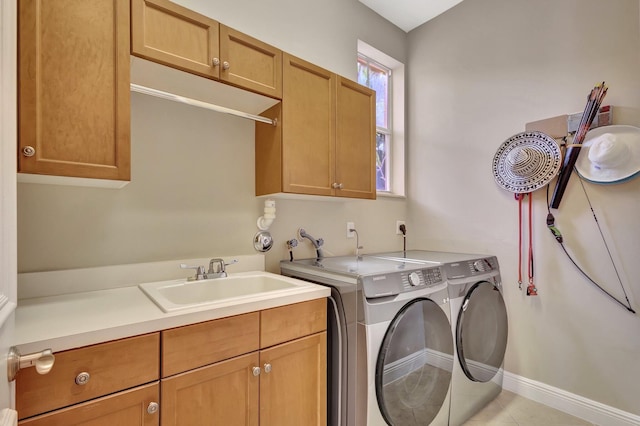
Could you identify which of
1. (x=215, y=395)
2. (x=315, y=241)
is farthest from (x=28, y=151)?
(x=315, y=241)

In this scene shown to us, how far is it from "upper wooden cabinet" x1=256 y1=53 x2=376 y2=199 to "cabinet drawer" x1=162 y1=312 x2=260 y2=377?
0.77 m

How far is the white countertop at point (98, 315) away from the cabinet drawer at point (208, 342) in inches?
1.3

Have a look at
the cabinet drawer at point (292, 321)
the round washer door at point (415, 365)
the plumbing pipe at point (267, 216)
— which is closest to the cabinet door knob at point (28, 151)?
the cabinet drawer at point (292, 321)

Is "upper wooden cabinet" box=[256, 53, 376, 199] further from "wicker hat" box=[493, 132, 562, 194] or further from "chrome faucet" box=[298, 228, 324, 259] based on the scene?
"wicker hat" box=[493, 132, 562, 194]

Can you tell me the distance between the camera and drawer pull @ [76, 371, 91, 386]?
90 centimetres

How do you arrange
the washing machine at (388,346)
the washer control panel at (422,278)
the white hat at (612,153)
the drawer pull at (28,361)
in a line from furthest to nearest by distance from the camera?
the white hat at (612,153), the washer control panel at (422,278), the washing machine at (388,346), the drawer pull at (28,361)

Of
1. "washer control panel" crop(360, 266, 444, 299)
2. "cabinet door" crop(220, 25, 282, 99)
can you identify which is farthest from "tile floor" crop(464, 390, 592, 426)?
"cabinet door" crop(220, 25, 282, 99)

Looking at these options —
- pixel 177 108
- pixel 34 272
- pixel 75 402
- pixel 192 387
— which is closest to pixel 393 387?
pixel 192 387

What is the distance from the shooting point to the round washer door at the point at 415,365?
1.44 m

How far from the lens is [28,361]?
2.54ft

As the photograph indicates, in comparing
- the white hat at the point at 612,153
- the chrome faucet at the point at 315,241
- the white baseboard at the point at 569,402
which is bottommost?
the white baseboard at the point at 569,402

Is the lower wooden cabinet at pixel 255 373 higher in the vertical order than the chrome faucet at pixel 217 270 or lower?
lower

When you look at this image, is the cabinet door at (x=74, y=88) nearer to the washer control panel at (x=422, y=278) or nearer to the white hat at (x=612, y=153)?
the washer control panel at (x=422, y=278)

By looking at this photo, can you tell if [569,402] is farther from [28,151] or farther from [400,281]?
[28,151]
